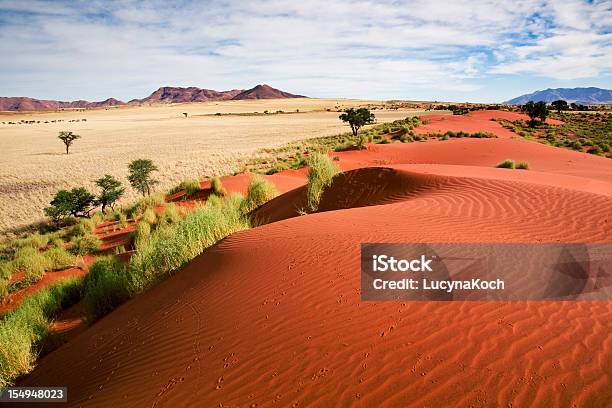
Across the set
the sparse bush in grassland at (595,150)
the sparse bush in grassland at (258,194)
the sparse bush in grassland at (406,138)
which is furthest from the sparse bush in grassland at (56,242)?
the sparse bush in grassland at (595,150)

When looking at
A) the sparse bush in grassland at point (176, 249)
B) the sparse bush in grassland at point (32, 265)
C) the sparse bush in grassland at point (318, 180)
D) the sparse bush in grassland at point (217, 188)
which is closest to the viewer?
the sparse bush in grassland at point (176, 249)

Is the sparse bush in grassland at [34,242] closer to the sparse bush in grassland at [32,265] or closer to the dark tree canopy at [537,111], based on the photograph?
the sparse bush in grassland at [32,265]

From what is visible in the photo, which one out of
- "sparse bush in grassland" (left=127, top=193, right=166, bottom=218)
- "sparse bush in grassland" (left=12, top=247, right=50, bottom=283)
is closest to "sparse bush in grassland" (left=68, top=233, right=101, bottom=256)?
"sparse bush in grassland" (left=12, top=247, right=50, bottom=283)

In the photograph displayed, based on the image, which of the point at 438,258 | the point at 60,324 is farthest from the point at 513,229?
the point at 60,324

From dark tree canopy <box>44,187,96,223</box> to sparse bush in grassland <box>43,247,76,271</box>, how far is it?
7.05 meters

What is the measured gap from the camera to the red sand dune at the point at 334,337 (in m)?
3.11

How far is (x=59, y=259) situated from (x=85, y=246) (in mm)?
1418

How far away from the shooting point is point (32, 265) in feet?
35.6

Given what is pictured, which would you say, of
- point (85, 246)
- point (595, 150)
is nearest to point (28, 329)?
point (85, 246)

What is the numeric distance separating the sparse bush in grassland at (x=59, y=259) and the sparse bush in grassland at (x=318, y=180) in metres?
7.33

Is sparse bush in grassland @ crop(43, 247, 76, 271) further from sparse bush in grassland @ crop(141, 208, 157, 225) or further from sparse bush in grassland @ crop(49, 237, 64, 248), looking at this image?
sparse bush in grassland @ crop(141, 208, 157, 225)

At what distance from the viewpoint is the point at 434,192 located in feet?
32.3

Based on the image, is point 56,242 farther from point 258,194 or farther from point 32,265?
point 258,194

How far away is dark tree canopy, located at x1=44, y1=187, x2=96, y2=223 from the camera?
18078mm
